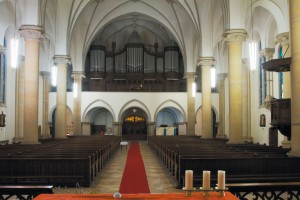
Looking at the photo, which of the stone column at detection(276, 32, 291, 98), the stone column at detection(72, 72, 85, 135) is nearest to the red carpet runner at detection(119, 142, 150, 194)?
the stone column at detection(276, 32, 291, 98)

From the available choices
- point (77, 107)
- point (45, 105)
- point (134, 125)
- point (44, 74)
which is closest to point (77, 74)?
point (44, 74)

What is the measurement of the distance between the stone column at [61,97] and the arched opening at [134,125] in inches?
595

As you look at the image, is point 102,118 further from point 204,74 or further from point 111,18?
point 204,74

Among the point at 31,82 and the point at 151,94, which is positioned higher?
the point at 151,94

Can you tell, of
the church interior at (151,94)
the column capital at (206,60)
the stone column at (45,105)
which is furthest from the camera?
the stone column at (45,105)

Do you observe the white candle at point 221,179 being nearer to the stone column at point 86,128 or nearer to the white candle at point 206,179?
the white candle at point 206,179

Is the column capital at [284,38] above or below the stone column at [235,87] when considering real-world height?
above

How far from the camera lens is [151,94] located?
3784 centimetres

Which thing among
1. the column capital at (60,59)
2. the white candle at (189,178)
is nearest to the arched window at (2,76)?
the column capital at (60,59)

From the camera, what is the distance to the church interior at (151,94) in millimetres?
10586

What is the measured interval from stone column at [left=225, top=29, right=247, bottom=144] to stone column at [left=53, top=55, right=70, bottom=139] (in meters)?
12.0

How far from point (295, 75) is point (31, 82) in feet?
38.3

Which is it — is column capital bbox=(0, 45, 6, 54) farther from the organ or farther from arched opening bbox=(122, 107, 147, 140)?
arched opening bbox=(122, 107, 147, 140)

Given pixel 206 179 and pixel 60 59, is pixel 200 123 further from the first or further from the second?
pixel 206 179
